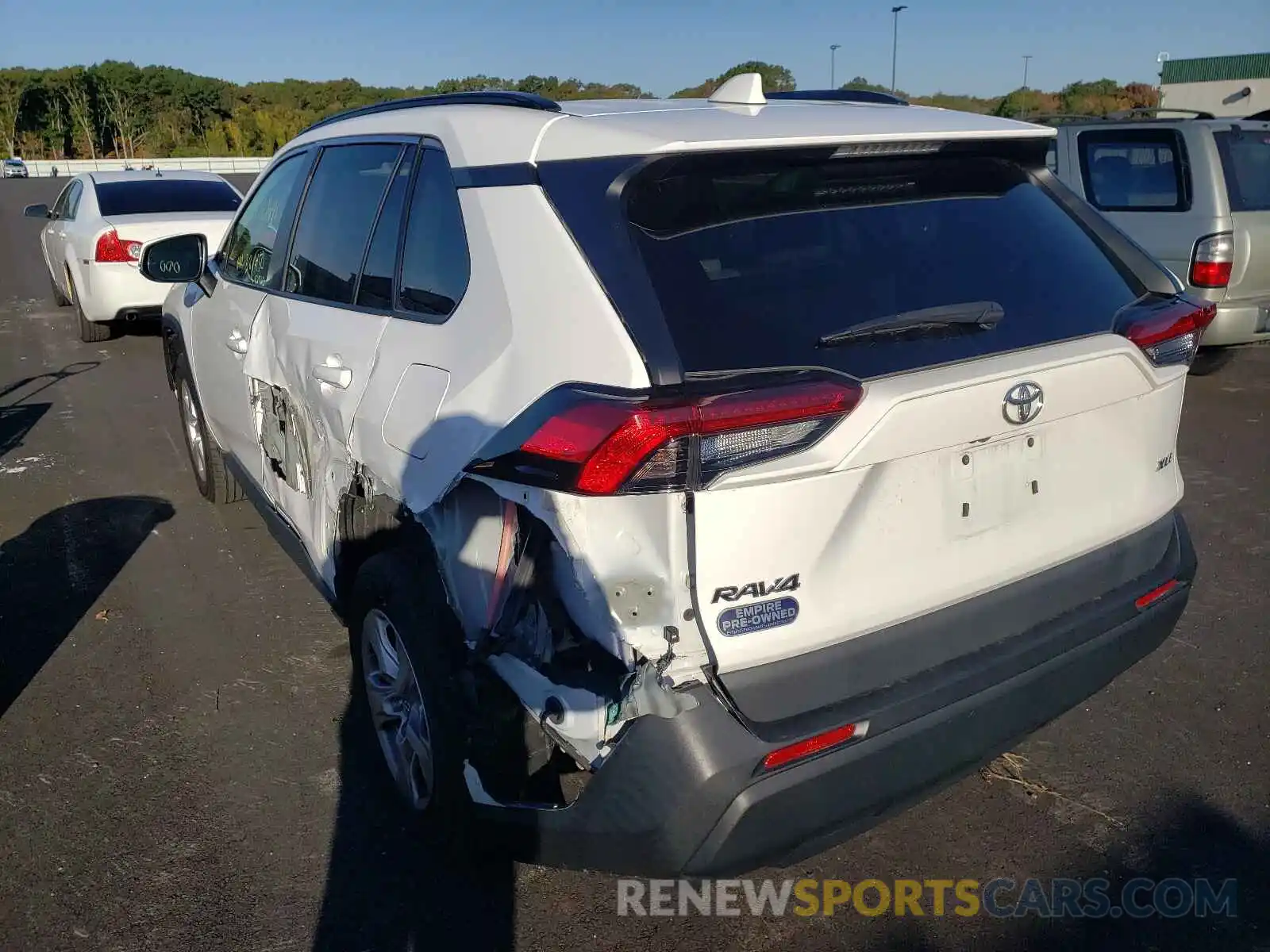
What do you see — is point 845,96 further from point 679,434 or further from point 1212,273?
point 1212,273

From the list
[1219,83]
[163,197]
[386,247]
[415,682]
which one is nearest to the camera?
[415,682]

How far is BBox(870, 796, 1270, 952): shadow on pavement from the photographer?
2646 millimetres

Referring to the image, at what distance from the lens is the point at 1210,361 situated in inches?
340

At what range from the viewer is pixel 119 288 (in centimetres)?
1027

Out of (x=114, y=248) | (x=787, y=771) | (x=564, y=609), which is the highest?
(x=114, y=248)

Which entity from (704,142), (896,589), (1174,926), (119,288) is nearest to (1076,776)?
(1174,926)

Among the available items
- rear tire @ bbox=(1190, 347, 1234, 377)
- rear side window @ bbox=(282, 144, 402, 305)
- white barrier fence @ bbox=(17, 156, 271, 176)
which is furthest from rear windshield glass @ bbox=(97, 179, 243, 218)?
white barrier fence @ bbox=(17, 156, 271, 176)

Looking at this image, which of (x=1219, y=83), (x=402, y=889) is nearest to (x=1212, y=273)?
(x=402, y=889)

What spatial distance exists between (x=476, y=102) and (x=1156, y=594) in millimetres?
2259

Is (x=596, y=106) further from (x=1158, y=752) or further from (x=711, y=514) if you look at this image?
(x=1158, y=752)

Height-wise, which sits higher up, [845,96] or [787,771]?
[845,96]

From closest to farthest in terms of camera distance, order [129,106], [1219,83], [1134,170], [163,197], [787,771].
Answer: [787,771] < [1134,170] < [163,197] < [1219,83] < [129,106]

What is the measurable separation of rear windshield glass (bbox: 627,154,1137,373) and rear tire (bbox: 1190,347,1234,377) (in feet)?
21.5

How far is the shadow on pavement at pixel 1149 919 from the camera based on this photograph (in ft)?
8.68
